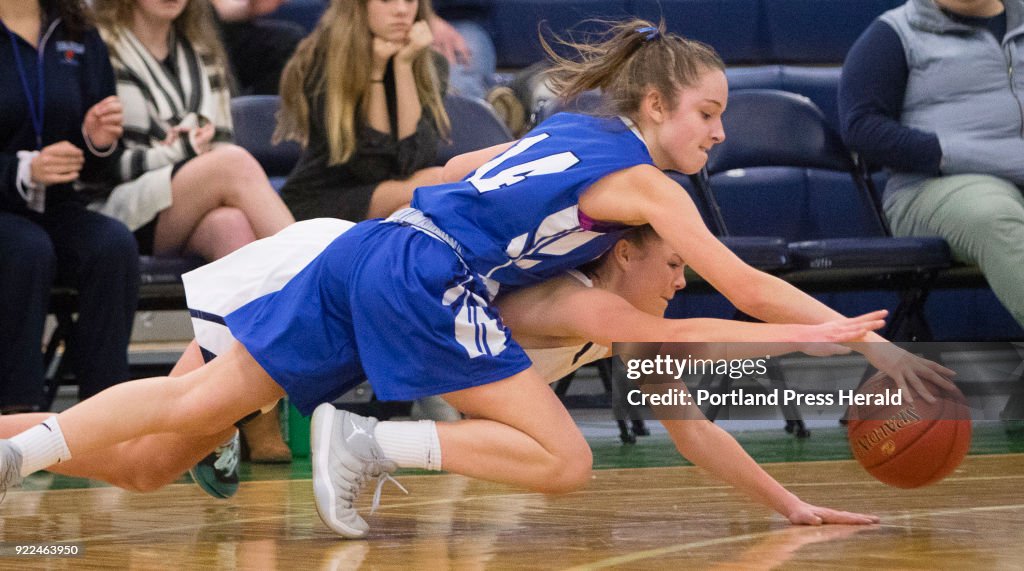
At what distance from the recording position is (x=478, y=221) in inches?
96.2

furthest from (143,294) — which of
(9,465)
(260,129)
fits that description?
(9,465)

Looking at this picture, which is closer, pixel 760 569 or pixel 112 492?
pixel 760 569

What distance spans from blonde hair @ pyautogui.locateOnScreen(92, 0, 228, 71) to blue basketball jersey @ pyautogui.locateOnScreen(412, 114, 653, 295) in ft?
7.07

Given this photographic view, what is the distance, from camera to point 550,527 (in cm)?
250

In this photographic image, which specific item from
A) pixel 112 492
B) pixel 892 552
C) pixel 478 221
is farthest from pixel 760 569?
pixel 112 492

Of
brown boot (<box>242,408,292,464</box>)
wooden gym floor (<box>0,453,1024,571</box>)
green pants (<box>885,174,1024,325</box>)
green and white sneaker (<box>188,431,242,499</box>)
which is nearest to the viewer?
wooden gym floor (<box>0,453,1024,571</box>)

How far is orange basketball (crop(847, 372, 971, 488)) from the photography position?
2408 mm

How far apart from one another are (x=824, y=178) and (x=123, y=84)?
2680 millimetres

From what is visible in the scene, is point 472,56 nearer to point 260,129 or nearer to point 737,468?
point 260,129

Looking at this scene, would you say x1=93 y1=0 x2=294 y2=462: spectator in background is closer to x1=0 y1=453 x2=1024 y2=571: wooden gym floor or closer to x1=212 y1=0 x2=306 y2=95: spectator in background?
x1=212 y1=0 x2=306 y2=95: spectator in background

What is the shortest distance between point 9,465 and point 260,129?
9.16ft

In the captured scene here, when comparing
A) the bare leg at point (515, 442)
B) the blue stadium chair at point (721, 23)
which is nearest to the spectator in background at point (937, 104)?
the blue stadium chair at point (721, 23)

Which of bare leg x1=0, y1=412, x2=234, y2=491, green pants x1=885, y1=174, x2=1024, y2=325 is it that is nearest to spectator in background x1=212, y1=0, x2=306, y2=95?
green pants x1=885, y1=174, x2=1024, y2=325

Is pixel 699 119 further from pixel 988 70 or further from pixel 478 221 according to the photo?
pixel 988 70
